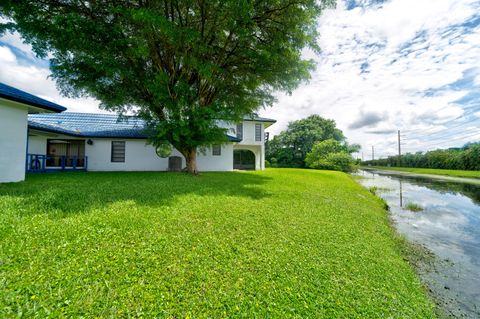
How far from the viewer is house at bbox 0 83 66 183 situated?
6.01 metres

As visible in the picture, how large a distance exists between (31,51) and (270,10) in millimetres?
9733

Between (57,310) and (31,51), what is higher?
(31,51)

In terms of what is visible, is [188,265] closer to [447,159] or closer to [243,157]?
[243,157]

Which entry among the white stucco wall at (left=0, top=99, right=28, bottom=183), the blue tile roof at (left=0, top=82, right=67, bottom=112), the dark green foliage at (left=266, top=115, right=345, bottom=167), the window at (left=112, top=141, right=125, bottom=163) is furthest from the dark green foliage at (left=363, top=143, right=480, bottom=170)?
the white stucco wall at (left=0, top=99, right=28, bottom=183)

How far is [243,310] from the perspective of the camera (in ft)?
6.50

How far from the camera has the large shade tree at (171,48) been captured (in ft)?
22.0

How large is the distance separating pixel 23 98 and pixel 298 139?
31431 millimetres

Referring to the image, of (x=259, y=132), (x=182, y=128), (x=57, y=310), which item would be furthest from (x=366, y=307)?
(x=259, y=132)

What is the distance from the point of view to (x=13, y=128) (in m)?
6.29

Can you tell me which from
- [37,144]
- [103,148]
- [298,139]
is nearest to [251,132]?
[103,148]

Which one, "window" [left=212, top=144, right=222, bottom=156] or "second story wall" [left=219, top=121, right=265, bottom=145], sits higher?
"second story wall" [left=219, top=121, right=265, bottom=145]

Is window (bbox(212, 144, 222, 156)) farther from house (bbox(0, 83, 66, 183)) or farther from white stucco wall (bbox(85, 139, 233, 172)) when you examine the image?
house (bbox(0, 83, 66, 183))

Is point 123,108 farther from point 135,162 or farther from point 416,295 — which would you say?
point 416,295

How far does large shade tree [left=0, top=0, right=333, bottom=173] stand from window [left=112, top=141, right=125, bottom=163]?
14.1ft
